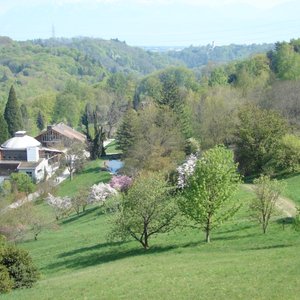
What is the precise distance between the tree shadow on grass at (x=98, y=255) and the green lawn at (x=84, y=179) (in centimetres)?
2666

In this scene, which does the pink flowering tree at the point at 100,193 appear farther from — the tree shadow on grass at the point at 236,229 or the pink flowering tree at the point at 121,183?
the tree shadow on grass at the point at 236,229

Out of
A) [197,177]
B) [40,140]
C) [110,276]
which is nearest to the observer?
[110,276]

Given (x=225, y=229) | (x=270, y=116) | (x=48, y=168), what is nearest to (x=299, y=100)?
(x=270, y=116)

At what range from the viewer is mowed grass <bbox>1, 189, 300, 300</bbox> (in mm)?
18344

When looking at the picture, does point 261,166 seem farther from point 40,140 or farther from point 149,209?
point 40,140

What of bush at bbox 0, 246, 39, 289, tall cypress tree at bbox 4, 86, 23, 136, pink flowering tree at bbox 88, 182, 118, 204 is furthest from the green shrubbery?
tall cypress tree at bbox 4, 86, 23, 136

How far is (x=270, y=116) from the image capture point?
Result: 142 ft

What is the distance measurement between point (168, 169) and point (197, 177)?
18099mm

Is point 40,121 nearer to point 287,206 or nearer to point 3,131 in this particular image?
point 3,131

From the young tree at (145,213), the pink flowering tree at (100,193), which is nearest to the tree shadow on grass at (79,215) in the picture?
the pink flowering tree at (100,193)

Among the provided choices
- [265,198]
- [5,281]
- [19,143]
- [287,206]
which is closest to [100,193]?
[287,206]

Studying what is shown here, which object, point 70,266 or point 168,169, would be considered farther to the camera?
point 168,169

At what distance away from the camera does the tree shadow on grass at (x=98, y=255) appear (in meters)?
26.8

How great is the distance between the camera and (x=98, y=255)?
91.9ft
